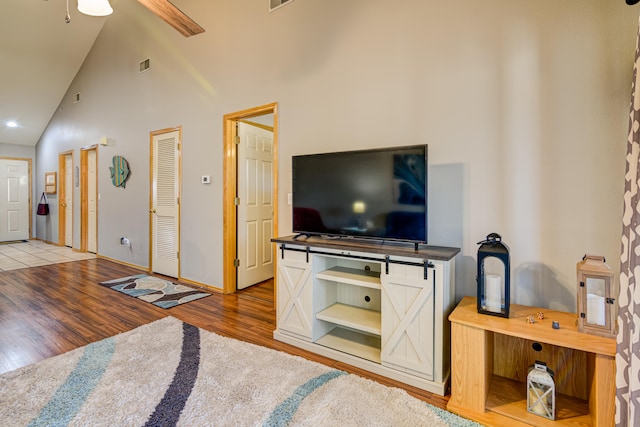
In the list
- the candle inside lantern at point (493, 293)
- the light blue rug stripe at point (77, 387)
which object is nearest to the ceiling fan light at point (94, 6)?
the light blue rug stripe at point (77, 387)

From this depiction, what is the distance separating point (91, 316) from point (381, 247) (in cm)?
286

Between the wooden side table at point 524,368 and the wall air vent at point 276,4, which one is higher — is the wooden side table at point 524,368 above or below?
below

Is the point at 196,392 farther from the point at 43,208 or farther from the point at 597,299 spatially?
the point at 43,208

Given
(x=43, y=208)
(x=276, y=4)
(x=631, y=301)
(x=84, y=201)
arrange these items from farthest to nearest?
(x=43, y=208)
(x=84, y=201)
(x=276, y=4)
(x=631, y=301)

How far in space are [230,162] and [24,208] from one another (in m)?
7.73

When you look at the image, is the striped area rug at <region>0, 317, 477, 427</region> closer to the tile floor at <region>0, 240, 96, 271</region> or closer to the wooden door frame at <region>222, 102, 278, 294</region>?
the wooden door frame at <region>222, 102, 278, 294</region>

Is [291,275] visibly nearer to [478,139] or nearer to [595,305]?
[478,139]

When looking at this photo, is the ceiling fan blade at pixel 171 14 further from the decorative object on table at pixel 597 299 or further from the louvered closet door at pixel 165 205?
the decorative object on table at pixel 597 299

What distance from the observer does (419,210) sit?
6.45 ft

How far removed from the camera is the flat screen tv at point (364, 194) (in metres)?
1.98

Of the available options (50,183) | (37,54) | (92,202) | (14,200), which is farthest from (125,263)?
(14,200)

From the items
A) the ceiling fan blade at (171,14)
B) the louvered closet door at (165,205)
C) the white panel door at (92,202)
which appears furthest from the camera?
the white panel door at (92,202)

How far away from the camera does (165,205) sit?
4375mm

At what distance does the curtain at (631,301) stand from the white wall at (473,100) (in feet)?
1.62
